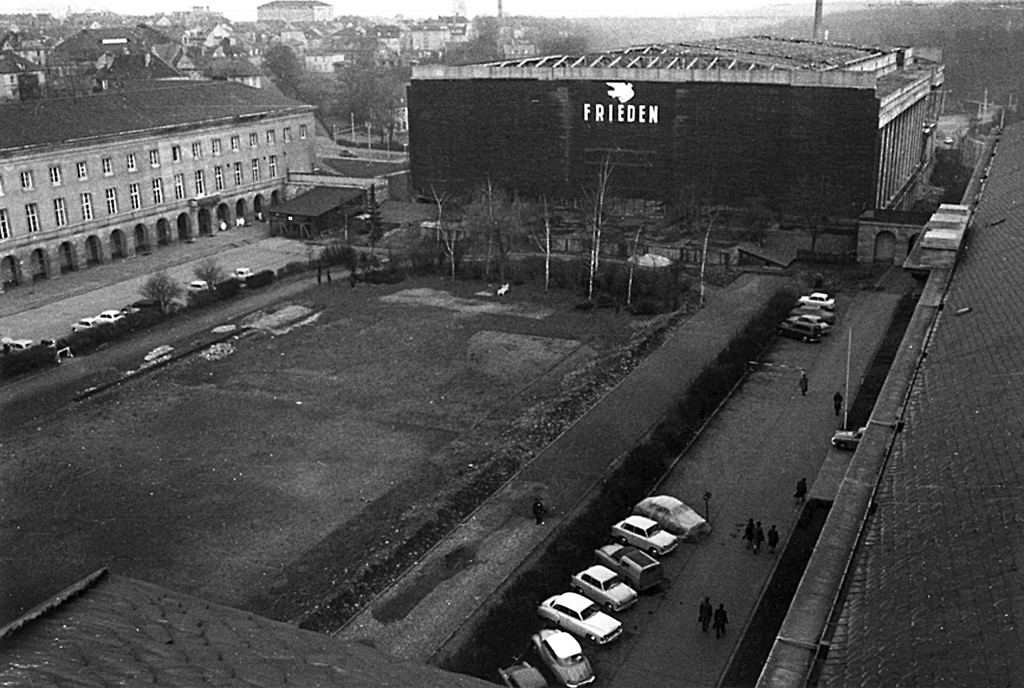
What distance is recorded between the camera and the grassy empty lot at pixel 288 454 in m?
15.4

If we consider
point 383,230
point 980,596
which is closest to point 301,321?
point 383,230

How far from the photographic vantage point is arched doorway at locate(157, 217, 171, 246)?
132 ft

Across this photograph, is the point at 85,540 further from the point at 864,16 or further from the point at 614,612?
the point at 864,16

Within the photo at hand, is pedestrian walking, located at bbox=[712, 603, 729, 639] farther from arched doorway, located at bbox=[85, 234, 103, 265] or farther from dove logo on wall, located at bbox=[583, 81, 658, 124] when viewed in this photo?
arched doorway, located at bbox=[85, 234, 103, 265]

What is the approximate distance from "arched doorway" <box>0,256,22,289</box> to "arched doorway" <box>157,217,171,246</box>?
22.8 ft

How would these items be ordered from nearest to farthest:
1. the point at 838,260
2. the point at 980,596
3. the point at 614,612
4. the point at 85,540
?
the point at 980,596
the point at 614,612
the point at 85,540
the point at 838,260

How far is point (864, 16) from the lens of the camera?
105 metres

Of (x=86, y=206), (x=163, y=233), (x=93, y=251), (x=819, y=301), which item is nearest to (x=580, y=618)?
(x=819, y=301)

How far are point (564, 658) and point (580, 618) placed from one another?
97cm

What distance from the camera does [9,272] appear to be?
111ft

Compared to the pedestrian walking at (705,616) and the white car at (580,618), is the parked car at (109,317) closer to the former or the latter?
the white car at (580,618)

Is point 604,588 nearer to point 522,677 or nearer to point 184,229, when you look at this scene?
point 522,677

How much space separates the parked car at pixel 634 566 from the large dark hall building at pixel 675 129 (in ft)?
83.1

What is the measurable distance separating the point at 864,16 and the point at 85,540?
106 meters
